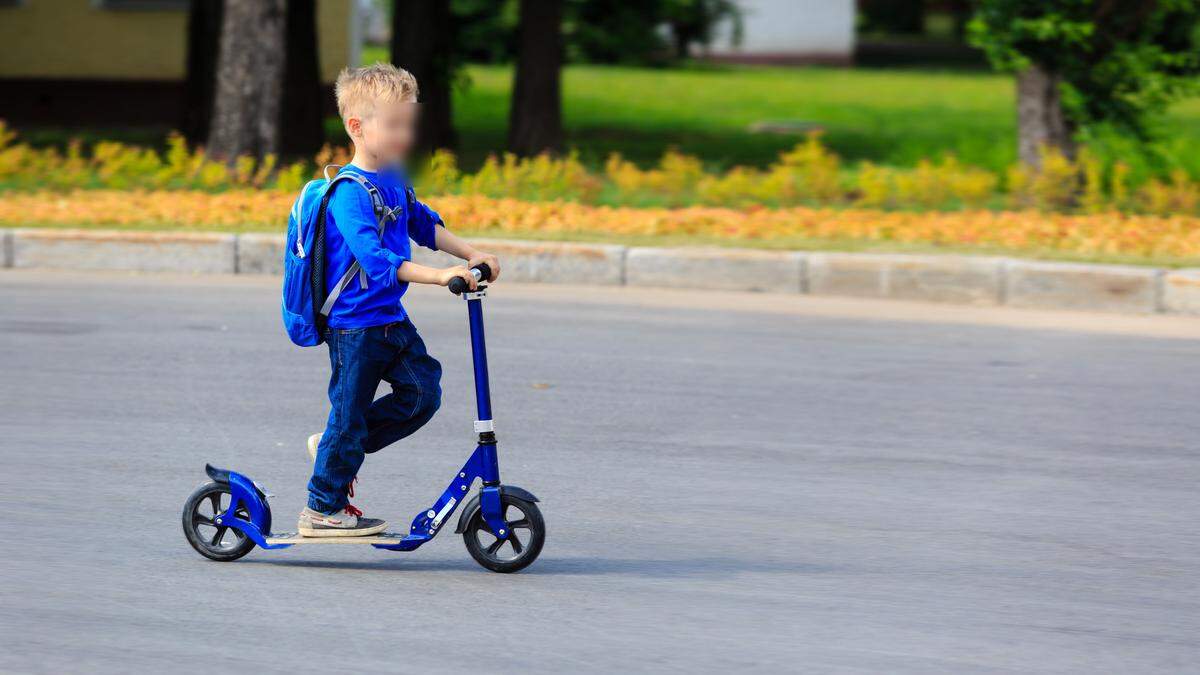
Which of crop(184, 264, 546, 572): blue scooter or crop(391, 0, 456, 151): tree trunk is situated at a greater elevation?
crop(391, 0, 456, 151): tree trunk

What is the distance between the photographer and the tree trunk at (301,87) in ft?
67.7

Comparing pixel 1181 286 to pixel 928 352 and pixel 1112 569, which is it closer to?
pixel 928 352

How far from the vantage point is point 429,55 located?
2056 cm

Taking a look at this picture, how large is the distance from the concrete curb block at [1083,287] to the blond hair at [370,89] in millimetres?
6551

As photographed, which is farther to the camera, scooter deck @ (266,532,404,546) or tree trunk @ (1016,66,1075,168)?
tree trunk @ (1016,66,1075,168)

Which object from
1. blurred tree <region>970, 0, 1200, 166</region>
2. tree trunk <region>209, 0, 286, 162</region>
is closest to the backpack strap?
blurred tree <region>970, 0, 1200, 166</region>

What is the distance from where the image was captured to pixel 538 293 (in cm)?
1112

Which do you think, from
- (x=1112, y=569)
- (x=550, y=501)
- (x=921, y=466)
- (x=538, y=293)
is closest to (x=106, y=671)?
(x=550, y=501)

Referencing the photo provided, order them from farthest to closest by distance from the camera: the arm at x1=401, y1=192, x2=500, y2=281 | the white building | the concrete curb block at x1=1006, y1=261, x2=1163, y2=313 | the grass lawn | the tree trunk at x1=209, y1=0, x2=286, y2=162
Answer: the white building, the grass lawn, the tree trunk at x1=209, y1=0, x2=286, y2=162, the concrete curb block at x1=1006, y1=261, x2=1163, y2=313, the arm at x1=401, y1=192, x2=500, y2=281

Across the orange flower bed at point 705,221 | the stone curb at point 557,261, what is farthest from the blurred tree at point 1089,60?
the stone curb at point 557,261

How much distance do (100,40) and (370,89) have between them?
74.3 feet

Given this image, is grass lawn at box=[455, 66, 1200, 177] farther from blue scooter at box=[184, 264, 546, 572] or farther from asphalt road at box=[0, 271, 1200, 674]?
blue scooter at box=[184, 264, 546, 572]

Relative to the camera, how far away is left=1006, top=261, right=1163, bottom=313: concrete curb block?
34.2 ft

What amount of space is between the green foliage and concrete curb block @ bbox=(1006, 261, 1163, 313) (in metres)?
4.18
